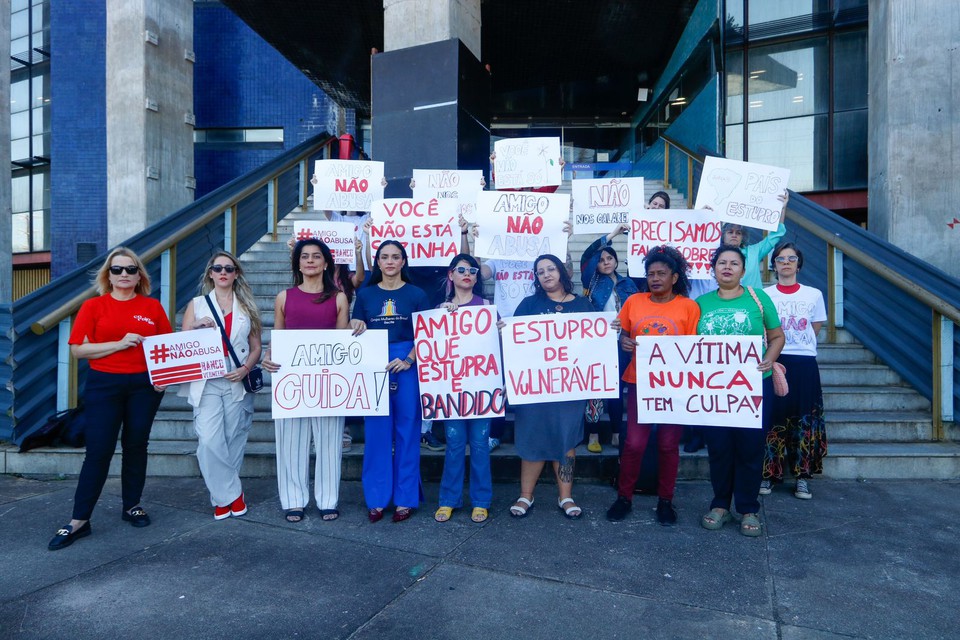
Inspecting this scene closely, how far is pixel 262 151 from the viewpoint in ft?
54.3

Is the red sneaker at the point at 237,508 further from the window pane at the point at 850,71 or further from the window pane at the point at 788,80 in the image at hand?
the window pane at the point at 850,71

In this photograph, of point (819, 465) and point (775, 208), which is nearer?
point (819, 465)

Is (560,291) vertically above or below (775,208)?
below

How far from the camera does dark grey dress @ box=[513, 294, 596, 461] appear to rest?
434cm

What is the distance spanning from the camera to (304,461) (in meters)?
4.43

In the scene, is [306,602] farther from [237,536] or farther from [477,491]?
[477,491]

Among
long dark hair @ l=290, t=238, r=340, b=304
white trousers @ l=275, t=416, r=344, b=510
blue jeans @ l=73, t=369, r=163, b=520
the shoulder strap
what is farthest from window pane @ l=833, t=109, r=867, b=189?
blue jeans @ l=73, t=369, r=163, b=520

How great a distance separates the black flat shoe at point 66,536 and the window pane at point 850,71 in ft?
46.9

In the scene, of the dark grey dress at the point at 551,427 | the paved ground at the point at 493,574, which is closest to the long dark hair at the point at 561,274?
the dark grey dress at the point at 551,427

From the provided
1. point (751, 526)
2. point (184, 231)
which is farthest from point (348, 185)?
point (751, 526)

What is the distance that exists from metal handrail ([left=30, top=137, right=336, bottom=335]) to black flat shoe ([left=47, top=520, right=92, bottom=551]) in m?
2.22

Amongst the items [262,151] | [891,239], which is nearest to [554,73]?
[262,151]

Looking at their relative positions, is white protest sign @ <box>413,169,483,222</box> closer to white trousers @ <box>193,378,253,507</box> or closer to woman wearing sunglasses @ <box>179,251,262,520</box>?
woman wearing sunglasses @ <box>179,251,262,520</box>

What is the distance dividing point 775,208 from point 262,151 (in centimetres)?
1432
